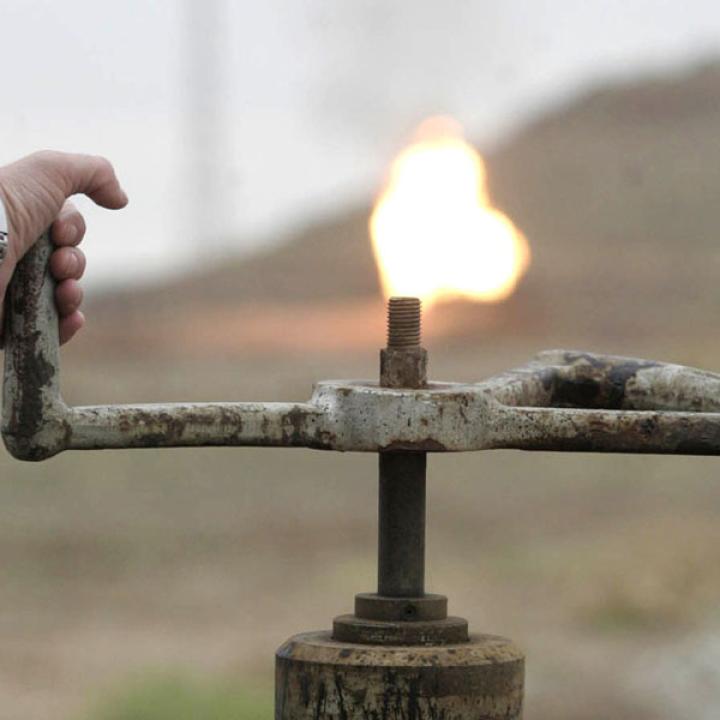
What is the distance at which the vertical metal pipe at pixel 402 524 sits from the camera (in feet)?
6.05

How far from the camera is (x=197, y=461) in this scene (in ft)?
38.4

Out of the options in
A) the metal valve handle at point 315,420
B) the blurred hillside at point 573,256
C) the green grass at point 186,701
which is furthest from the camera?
the blurred hillside at point 573,256

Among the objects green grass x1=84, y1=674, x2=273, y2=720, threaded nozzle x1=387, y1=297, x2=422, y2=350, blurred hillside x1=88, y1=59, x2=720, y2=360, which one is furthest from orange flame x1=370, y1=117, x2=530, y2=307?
blurred hillside x1=88, y1=59, x2=720, y2=360

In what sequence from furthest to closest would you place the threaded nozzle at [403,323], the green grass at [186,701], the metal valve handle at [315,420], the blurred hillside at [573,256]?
the blurred hillside at [573,256] → the green grass at [186,701] → the threaded nozzle at [403,323] → the metal valve handle at [315,420]

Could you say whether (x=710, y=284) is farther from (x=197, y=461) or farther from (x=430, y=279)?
(x=430, y=279)

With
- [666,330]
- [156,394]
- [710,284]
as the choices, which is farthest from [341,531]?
[710,284]

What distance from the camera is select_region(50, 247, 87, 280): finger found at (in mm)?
1808

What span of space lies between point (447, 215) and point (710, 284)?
1241 cm

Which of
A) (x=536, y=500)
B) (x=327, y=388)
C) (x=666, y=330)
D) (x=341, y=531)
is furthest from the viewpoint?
(x=666, y=330)

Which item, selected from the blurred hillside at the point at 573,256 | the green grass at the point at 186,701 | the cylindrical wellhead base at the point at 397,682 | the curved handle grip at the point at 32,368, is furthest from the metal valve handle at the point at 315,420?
the blurred hillside at the point at 573,256

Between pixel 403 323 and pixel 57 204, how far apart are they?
0.28 m

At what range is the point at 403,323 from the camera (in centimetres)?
189

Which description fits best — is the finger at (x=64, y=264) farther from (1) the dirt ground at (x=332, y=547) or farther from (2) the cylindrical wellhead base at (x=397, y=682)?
(1) the dirt ground at (x=332, y=547)

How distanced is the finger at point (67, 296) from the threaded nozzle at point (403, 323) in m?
0.24
